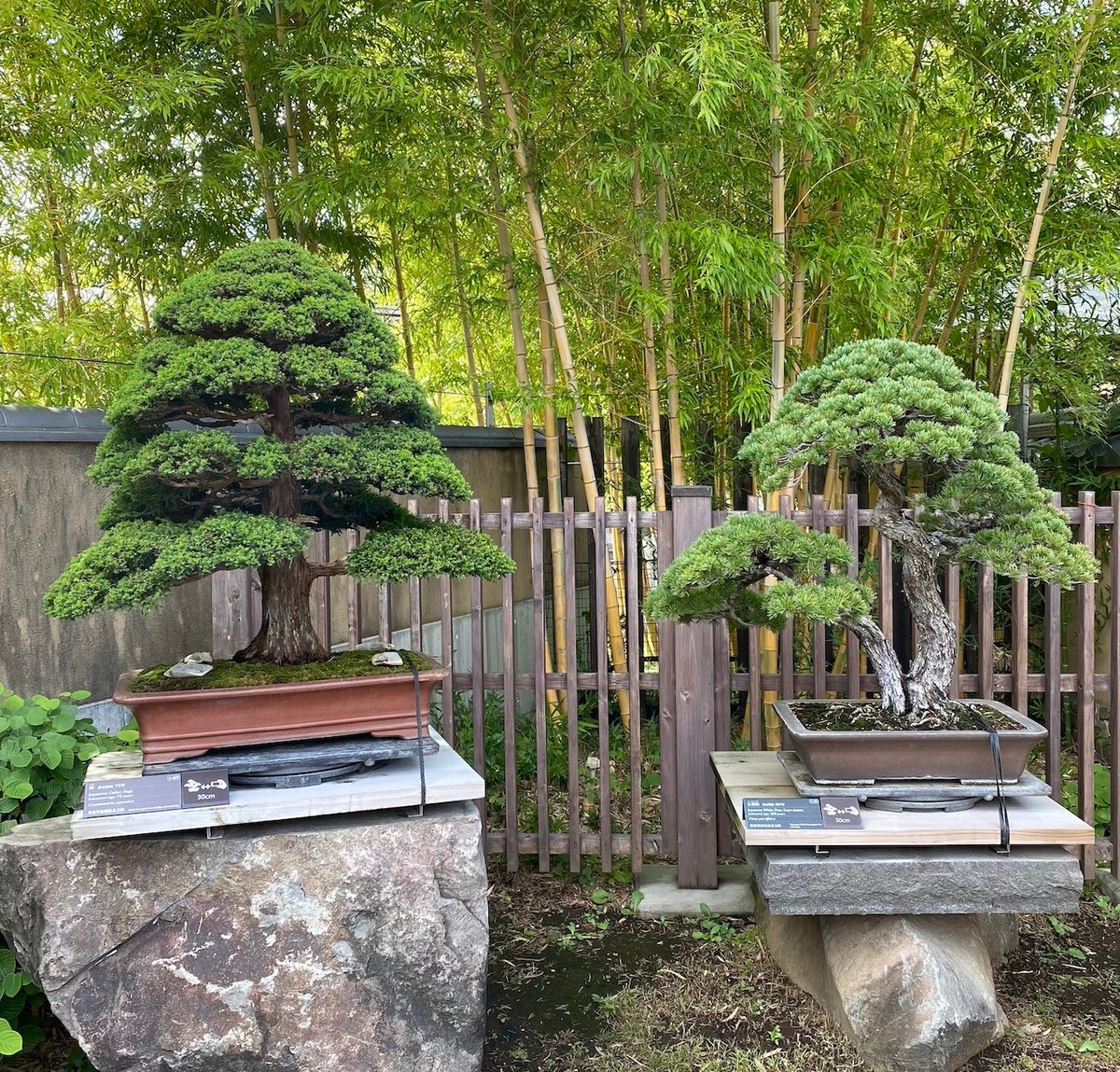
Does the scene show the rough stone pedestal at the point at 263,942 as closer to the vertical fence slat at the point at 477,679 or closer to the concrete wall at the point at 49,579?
the concrete wall at the point at 49,579

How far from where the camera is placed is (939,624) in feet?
8.09

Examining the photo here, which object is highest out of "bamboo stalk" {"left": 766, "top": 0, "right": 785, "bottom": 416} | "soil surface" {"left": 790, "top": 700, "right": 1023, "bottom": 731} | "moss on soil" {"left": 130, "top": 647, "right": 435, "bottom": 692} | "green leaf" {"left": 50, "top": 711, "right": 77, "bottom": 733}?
"bamboo stalk" {"left": 766, "top": 0, "right": 785, "bottom": 416}

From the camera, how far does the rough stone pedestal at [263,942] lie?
1.97 meters

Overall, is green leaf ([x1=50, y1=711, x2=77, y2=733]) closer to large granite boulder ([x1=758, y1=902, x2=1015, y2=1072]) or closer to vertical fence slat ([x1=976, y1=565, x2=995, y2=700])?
large granite boulder ([x1=758, y1=902, x2=1015, y2=1072])

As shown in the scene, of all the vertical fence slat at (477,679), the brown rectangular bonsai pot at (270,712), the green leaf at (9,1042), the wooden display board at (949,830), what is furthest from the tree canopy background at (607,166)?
the green leaf at (9,1042)

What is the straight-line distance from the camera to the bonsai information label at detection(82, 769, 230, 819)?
1941mm

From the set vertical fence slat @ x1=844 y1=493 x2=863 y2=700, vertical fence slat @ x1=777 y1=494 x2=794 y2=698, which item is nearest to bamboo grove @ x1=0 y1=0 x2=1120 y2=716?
vertical fence slat @ x1=777 y1=494 x2=794 y2=698

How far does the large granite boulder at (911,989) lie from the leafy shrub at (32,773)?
6.13ft

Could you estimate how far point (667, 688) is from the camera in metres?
3.20

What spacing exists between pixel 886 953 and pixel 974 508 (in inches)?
41.9

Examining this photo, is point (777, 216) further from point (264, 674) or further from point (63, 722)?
point (63, 722)

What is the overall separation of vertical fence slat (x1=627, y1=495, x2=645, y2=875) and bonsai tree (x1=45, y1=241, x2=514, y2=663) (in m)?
A: 0.93

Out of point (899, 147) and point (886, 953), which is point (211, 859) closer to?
point (886, 953)

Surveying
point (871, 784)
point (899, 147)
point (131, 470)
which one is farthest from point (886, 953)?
point (899, 147)
